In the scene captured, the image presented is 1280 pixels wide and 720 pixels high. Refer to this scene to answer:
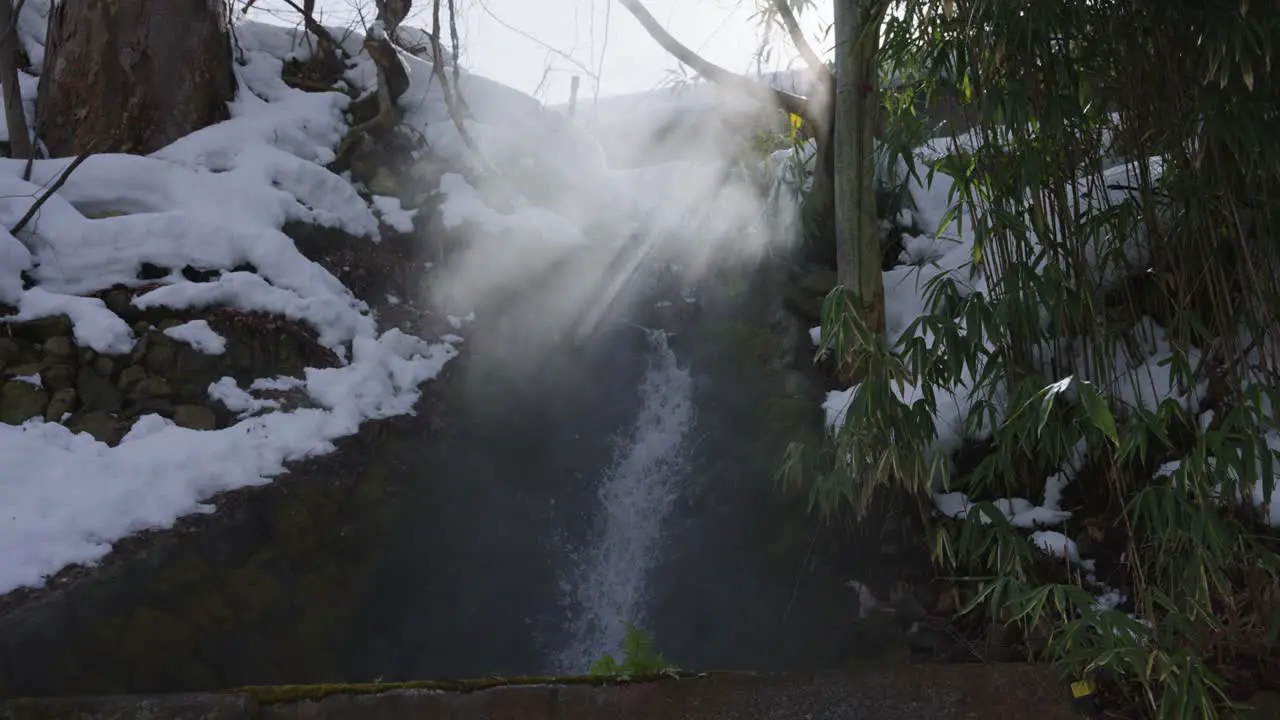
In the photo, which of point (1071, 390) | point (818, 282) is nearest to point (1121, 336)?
point (1071, 390)

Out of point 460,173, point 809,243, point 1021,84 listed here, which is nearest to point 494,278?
point 460,173

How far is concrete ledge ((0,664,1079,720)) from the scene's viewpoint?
2.12 m

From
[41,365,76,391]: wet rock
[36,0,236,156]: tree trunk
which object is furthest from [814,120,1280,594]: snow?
[36,0,236,156]: tree trunk

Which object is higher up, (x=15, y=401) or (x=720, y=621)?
(x=15, y=401)

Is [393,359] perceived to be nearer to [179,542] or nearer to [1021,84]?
[179,542]

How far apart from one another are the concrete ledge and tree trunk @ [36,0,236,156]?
3.69m

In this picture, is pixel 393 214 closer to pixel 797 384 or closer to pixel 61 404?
pixel 61 404

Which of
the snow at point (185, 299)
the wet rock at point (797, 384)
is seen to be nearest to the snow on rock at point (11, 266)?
the snow at point (185, 299)

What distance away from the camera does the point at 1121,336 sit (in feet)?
9.38

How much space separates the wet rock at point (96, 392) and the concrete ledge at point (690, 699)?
1579 millimetres

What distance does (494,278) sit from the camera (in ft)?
17.4

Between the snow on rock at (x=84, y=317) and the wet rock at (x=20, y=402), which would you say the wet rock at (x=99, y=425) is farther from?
the snow on rock at (x=84, y=317)

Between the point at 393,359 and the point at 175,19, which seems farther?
the point at 175,19

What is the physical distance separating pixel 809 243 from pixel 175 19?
3.80m
